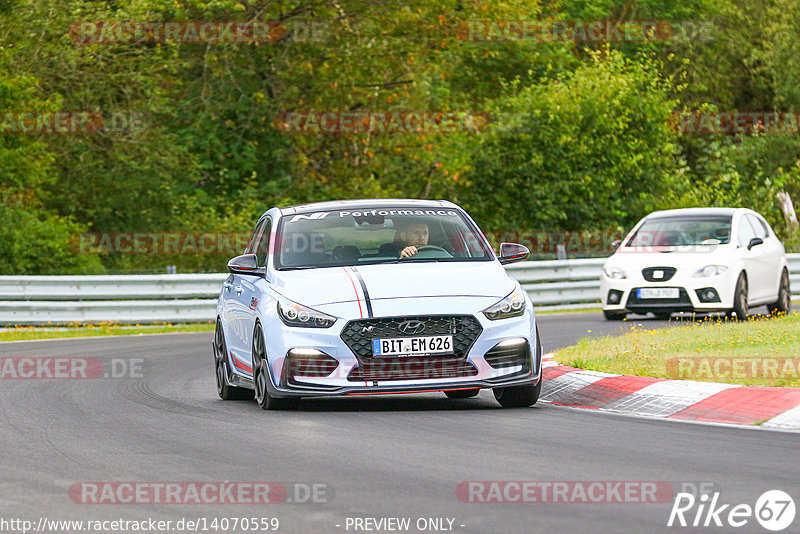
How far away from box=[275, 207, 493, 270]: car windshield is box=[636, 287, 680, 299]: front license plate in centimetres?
893

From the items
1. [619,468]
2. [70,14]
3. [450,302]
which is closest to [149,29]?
[70,14]

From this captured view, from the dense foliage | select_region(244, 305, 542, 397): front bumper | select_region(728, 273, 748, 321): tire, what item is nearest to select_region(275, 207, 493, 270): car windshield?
select_region(244, 305, 542, 397): front bumper

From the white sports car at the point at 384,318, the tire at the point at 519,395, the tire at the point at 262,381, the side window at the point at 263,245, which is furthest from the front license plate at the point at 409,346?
the side window at the point at 263,245

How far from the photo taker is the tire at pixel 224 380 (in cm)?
1266

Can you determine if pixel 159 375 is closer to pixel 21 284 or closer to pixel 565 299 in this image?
pixel 21 284

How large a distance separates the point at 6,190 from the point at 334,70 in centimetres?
860

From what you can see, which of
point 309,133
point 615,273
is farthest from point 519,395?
point 309,133

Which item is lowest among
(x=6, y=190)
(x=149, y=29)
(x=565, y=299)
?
(x=565, y=299)

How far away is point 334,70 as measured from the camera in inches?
1356

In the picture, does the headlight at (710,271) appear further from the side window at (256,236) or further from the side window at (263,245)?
the side window at (263,245)

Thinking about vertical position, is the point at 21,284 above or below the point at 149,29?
below

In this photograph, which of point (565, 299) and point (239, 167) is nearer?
point (565, 299)

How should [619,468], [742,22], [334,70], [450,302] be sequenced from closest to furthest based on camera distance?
1. [619,468]
2. [450,302]
3. [334,70]
4. [742,22]

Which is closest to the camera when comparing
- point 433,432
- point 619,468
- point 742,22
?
point 619,468
